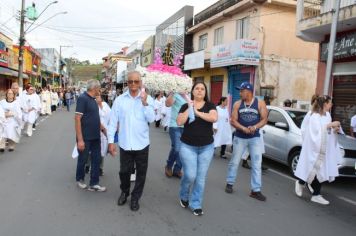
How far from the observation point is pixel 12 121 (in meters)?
9.59

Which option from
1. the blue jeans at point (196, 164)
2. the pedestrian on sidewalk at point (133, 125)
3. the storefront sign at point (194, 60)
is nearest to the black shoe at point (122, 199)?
the pedestrian on sidewalk at point (133, 125)

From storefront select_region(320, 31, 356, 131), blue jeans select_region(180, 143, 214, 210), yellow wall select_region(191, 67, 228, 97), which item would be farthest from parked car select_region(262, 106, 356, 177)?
yellow wall select_region(191, 67, 228, 97)

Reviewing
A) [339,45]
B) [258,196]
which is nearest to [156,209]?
[258,196]

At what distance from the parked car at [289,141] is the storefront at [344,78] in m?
4.14

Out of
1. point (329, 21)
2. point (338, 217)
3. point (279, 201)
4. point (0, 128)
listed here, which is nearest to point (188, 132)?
point (279, 201)

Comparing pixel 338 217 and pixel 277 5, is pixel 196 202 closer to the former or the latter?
pixel 338 217

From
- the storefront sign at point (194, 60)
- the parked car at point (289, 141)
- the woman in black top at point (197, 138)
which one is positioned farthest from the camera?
the storefront sign at point (194, 60)

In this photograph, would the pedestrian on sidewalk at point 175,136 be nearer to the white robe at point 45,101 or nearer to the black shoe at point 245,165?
the black shoe at point 245,165

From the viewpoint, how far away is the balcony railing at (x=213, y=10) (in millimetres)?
21505

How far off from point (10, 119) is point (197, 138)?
6491mm

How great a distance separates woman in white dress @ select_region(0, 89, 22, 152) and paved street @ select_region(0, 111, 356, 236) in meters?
1.73

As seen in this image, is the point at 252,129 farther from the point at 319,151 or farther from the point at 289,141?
the point at 289,141

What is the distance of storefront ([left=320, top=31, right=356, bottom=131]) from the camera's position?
1194cm

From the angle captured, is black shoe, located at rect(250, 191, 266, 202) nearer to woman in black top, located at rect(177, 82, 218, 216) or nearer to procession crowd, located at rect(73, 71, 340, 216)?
procession crowd, located at rect(73, 71, 340, 216)
